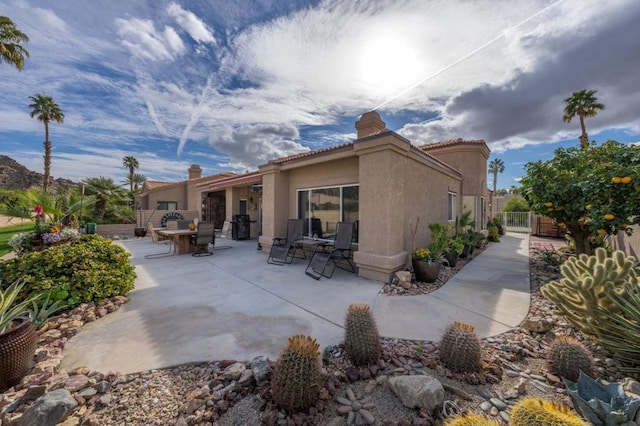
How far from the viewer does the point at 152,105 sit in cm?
1194

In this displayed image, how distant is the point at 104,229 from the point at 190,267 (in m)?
16.1

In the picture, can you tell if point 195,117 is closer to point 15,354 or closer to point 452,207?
point 15,354

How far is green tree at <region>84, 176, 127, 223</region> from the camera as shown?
1888cm

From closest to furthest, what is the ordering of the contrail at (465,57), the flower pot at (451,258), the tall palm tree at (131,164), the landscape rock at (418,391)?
the landscape rock at (418,391), the contrail at (465,57), the flower pot at (451,258), the tall palm tree at (131,164)

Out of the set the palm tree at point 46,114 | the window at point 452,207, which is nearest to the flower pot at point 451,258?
the window at point 452,207

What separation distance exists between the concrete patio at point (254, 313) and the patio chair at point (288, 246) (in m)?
0.98

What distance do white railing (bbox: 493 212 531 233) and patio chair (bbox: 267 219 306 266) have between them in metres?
22.3

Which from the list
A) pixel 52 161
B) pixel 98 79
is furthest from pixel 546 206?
pixel 52 161

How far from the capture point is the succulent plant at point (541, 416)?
1.44 metres

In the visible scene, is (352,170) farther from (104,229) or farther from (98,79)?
(104,229)

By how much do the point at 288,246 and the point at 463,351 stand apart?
262 inches

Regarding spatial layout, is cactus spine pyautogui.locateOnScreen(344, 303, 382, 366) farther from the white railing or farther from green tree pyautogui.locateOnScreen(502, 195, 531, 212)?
green tree pyautogui.locateOnScreen(502, 195, 531, 212)

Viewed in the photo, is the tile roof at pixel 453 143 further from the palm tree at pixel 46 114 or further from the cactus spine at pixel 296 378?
the palm tree at pixel 46 114

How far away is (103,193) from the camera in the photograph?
1916cm
